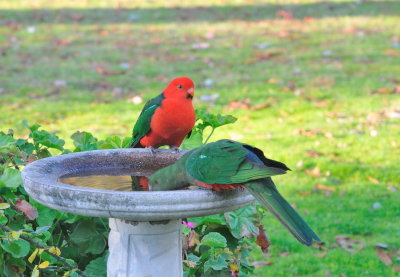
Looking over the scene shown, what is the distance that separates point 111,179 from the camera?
314 centimetres

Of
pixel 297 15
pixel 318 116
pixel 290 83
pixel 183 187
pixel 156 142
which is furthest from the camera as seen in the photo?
pixel 297 15

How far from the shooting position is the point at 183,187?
9.27 ft

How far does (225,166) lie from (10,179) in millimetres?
1060

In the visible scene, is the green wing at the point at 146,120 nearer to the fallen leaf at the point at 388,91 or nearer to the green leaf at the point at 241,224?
the green leaf at the point at 241,224

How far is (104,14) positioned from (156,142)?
1095cm

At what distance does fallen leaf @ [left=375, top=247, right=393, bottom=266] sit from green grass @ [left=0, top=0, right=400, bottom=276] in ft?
0.10

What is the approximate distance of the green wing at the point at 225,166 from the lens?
2.49 meters

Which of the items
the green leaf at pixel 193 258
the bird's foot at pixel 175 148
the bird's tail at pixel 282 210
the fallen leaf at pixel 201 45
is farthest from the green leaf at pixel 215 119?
the fallen leaf at pixel 201 45

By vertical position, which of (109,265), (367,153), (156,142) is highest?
(156,142)

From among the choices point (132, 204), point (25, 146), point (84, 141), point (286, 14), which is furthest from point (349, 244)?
point (286, 14)

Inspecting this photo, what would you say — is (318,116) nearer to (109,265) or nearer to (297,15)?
(109,265)

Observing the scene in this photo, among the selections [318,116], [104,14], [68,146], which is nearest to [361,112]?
[318,116]

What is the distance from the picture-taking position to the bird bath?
247 centimetres

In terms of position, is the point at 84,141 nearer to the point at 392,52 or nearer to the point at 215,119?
the point at 215,119
